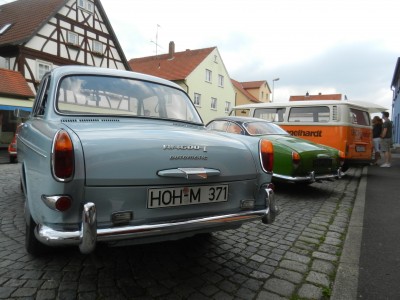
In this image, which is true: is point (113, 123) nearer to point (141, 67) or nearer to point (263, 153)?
point (263, 153)

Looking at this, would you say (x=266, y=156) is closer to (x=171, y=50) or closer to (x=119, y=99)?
(x=119, y=99)

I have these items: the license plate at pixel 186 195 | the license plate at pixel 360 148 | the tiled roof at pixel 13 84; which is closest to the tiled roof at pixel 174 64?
the tiled roof at pixel 13 84

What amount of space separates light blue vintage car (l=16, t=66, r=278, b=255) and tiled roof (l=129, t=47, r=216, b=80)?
92.0 feet

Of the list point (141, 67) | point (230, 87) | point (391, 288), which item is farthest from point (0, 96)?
point (230, 87)

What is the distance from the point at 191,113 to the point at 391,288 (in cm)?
248

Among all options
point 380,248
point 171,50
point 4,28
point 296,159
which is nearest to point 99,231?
point 380,248

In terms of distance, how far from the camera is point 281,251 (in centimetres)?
318

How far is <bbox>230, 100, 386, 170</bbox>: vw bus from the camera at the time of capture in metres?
8.04

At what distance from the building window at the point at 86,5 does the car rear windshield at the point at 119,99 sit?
20.1 meters

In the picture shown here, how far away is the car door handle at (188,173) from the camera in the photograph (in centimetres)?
215

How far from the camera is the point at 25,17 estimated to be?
19094 millimetres

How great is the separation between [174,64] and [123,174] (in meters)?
33.2

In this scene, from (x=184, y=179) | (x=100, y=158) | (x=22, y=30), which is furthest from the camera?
(x=22, y=30)

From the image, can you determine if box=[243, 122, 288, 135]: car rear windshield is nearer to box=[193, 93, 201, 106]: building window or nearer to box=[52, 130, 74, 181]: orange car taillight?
box=[52, 130, 74, 181]: orange car taillight
